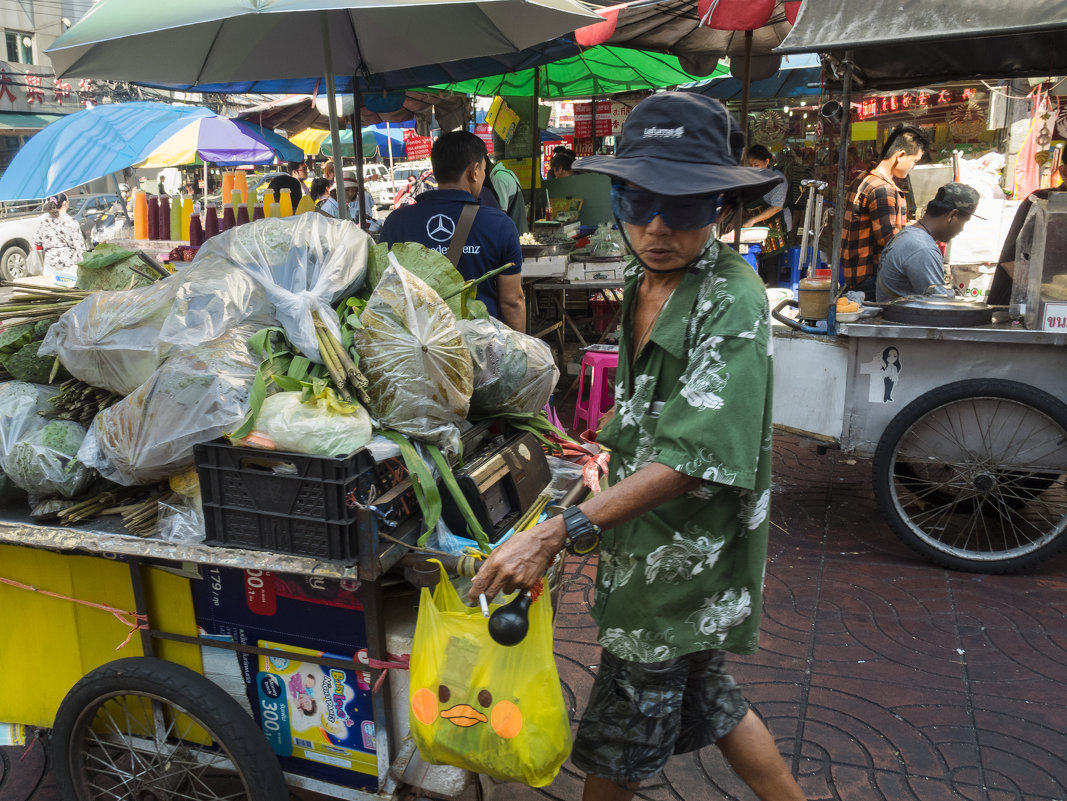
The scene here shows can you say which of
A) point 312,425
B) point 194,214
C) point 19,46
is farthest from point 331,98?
point 19,46

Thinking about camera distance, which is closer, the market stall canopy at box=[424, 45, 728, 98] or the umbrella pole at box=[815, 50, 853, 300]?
the umbrella pole at box=[815, 50, 853, 300]

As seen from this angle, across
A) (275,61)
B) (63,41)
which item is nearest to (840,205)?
(275,61)

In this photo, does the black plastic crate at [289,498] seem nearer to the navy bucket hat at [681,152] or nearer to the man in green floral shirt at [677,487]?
the man in green floral shirt at [677,487]

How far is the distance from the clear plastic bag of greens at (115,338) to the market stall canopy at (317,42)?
1.47m

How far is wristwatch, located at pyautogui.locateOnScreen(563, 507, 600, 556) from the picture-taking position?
1616 millimetres

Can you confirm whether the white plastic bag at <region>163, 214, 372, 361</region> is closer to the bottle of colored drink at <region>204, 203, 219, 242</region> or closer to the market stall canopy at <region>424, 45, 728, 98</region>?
the bottle of colored drink at <region>204, 203, 219, 242</region>

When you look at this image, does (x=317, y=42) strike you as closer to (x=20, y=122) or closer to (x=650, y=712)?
(x=650, y=712)

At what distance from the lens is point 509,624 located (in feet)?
5.24

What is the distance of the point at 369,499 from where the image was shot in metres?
1.90

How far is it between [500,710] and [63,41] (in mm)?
2784

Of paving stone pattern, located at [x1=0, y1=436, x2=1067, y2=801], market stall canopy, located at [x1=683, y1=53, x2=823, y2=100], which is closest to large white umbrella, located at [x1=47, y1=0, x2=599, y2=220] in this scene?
paving stone pattern, located at [x1=0, y1=436, x2=1067, y2=801]

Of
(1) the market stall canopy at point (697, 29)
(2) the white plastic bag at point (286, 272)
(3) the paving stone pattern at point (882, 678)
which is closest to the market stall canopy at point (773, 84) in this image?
(1) the market stall canopy at point (697, 29)

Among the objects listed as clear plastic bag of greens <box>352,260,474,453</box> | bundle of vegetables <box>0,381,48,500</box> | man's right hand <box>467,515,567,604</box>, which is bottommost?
man's right hand <box>467,515,567,604</box>

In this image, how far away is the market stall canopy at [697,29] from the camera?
4.55 m
